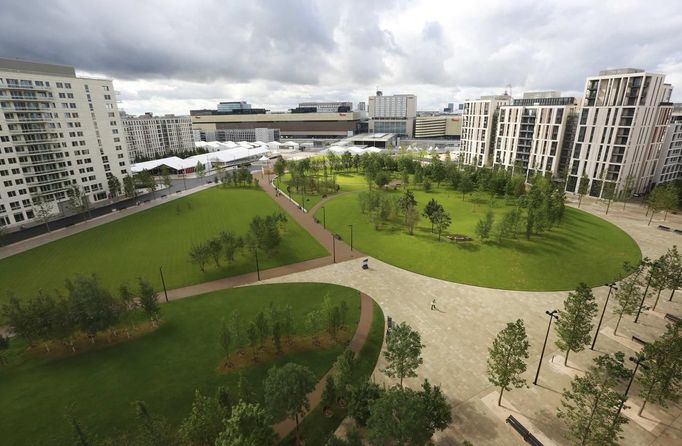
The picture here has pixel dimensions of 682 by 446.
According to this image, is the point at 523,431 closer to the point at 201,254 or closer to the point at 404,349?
the point at 404,349

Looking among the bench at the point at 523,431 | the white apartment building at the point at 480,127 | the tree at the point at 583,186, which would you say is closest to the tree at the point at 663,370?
the bench at the point at 523,431

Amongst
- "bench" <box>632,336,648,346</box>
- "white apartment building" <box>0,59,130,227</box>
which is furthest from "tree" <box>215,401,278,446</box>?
"white apartment building" <box>0,59,130,227</box>

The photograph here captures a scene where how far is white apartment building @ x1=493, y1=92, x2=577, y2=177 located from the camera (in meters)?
100

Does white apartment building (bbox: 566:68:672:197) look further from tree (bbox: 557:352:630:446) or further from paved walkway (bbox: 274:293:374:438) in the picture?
tree (bbox: 557:352:630:446)

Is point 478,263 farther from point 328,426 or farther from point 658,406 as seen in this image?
point 328,426

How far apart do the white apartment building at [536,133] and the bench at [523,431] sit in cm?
9713

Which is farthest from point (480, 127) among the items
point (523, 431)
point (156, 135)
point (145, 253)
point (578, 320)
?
point (156, 135)

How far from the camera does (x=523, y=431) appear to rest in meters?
25.1

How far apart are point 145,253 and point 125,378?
33.8 meters

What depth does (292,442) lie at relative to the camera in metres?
25.2

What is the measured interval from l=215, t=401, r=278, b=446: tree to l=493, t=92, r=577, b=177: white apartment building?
111 metres

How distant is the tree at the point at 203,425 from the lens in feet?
67.6

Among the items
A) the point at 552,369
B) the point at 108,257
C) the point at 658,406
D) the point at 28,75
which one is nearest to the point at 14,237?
the point at 108,257

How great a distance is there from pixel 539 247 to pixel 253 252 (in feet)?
169
